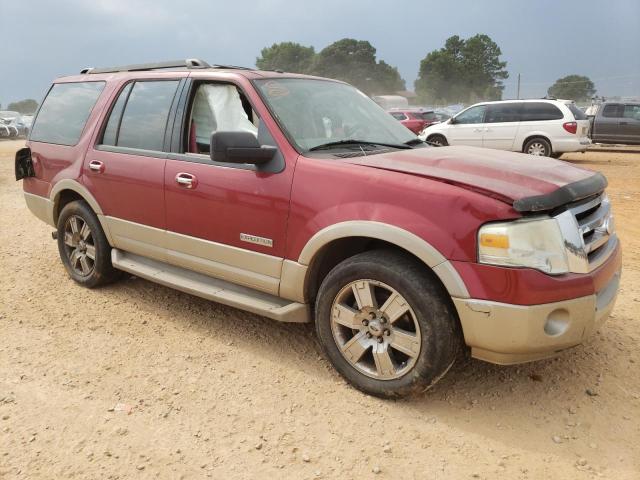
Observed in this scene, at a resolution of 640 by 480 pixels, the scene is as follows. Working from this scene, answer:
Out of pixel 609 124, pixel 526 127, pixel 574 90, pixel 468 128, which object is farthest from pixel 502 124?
pixel 574 90

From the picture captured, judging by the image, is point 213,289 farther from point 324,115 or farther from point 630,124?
point 630,124

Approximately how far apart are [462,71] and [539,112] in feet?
339

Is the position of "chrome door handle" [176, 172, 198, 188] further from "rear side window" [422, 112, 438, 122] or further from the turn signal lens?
"rear side window" [422, 112, 438, 122]

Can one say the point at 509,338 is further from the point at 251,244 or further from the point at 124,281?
the point at 124,281

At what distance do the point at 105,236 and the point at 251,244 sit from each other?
175 centimetres

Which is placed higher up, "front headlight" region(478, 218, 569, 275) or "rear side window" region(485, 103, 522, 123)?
"rear side window" region(485, 103, 522, 123)

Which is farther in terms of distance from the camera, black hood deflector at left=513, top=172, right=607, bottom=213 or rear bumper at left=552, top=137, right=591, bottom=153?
rear bumper at left=552, top=137, right=591, bottom=153

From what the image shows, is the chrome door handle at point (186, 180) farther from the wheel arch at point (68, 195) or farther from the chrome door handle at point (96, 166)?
the wheel arch at point (68, 195)

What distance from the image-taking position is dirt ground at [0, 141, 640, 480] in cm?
263

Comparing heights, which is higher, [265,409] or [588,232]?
[588,232]

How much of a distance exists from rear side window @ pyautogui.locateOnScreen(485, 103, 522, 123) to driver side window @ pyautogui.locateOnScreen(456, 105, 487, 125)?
18cm

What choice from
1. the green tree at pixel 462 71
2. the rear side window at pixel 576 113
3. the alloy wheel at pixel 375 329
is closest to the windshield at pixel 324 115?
the alloy wheel at pixel 375 329

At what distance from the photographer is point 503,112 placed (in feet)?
48.4

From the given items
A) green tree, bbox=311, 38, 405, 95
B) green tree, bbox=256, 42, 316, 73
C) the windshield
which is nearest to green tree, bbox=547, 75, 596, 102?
green tree, bbox=311, 38, 405, 95
